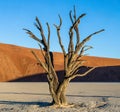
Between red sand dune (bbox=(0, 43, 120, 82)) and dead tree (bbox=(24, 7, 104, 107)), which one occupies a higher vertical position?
dead tree (bbox=(24, 7, 104, 107))

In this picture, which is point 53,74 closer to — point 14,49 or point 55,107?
point 55,107

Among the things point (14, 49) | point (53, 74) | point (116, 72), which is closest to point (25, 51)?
point (14, 49)

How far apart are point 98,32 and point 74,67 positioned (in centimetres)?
208

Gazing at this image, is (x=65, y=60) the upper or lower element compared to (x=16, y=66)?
upper

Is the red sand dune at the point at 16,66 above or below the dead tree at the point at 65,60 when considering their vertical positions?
below

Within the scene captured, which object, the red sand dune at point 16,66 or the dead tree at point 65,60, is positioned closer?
the dead tree at point 65,60

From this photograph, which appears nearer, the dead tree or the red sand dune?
the dead tree

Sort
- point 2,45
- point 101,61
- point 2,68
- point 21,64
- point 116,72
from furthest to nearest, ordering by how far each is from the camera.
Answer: point 101,61 < point 2,45 < point 21,64 < point 2,68 < point 116,72

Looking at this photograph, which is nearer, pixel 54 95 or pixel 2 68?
pixel 54 95

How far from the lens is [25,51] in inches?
4921

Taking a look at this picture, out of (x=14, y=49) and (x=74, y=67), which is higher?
(x=74, y=67)

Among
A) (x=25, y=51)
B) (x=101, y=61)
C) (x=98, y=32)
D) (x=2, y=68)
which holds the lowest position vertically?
(x=101, y=61)

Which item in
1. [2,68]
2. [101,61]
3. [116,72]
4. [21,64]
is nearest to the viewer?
[116,72]

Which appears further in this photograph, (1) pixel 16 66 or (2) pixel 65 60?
(1) pixel 16 66
